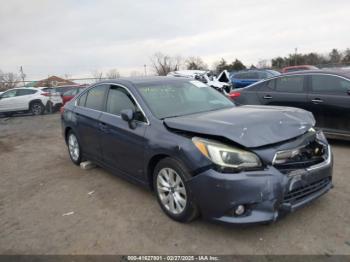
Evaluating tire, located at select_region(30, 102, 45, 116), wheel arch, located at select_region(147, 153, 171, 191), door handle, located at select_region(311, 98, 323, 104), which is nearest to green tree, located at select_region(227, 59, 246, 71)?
tire, located at select_region(30, 102, 45, 116)

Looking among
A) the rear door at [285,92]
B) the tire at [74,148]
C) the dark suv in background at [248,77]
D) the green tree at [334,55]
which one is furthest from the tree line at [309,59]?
the tire at [74,148]

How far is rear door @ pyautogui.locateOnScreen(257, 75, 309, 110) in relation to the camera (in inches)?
267

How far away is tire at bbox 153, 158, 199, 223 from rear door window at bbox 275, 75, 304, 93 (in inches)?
167

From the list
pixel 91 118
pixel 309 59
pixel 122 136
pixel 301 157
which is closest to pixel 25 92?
pixel 91 118

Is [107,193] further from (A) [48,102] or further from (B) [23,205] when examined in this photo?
(A) [48,102]

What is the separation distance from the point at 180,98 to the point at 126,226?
183 centimetres

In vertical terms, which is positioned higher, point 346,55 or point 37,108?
point 346,55

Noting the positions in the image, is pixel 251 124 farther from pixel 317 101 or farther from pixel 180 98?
pixel 317 101

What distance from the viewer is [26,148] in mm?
8477

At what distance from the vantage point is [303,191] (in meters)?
3.39

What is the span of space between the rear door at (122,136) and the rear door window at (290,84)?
3884 mm

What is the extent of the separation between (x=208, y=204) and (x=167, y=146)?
78 cm

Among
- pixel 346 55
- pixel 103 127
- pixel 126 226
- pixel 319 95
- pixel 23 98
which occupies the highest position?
pixel 346 55

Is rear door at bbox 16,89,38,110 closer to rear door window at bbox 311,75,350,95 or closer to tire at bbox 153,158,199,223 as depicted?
rear door window at bbox 311,75,350,95
